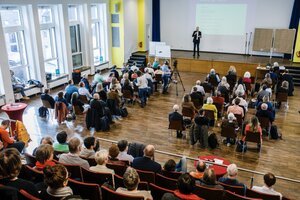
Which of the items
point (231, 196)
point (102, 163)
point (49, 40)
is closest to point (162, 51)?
Result: point (49, 40)

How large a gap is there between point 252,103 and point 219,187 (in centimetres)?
649

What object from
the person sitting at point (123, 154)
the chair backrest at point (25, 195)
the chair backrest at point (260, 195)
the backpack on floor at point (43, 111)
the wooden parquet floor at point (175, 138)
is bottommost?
the wooden parquet floor at point (175, 138)

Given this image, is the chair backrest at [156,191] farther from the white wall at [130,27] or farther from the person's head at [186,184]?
the white wall at [130,27]

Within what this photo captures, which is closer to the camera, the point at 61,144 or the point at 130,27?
the point at 61,144

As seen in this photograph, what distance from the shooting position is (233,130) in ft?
23.7

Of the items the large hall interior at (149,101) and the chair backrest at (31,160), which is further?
the chair backrest at (31,160)

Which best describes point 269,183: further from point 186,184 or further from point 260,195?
point 186,184

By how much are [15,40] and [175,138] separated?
23.5ft

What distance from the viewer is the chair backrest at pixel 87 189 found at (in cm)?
368

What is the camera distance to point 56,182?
3031mm

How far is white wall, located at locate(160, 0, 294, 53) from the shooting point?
1469 cm

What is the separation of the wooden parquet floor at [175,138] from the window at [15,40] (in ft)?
4.33

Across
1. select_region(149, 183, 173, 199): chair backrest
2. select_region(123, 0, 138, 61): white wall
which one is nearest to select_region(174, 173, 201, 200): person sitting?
select_region(149, 183, 173, 199): chair backrest

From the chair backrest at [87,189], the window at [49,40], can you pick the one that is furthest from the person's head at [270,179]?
the window at [49,40]
